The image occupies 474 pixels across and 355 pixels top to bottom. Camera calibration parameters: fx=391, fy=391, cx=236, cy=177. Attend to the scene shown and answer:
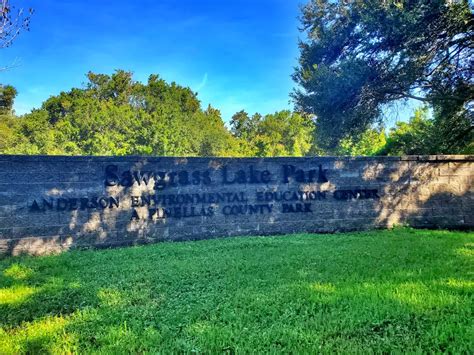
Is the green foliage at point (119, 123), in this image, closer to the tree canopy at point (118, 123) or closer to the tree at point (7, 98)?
the tree canopy at point (118, 123)

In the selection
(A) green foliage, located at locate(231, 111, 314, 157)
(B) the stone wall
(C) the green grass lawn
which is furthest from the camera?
(A) green foliage, located at locate(231, 111, 314, 157)

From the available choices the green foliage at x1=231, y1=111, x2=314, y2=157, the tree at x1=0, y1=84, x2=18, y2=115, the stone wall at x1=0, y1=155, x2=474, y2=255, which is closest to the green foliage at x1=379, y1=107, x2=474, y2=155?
the stone wall at x1=0, y1=155, x2=474, y2=255

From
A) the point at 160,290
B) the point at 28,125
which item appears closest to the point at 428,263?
the point at 160,290

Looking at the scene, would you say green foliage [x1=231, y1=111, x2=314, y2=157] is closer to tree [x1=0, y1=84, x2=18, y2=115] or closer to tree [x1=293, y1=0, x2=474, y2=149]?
tree [x1=0, y1=84, x2=18, y2=115]

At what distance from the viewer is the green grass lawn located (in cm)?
291

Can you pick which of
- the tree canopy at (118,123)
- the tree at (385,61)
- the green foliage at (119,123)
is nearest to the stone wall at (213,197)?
the tree at (385,61)

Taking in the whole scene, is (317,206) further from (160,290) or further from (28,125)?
(28,125)

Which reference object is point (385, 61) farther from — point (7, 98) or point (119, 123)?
point (7, 98)

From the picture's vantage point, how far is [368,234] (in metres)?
8.55

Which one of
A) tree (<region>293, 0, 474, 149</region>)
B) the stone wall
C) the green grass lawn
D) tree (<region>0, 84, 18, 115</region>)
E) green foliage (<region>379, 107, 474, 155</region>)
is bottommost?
the green grass lawn

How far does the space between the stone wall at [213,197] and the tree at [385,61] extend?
8.82 ft

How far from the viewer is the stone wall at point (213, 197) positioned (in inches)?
288

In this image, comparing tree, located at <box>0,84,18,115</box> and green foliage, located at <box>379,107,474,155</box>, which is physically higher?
tree, located at <box>0,84,18,115</box>

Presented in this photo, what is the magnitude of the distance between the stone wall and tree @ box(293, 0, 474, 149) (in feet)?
8.82
